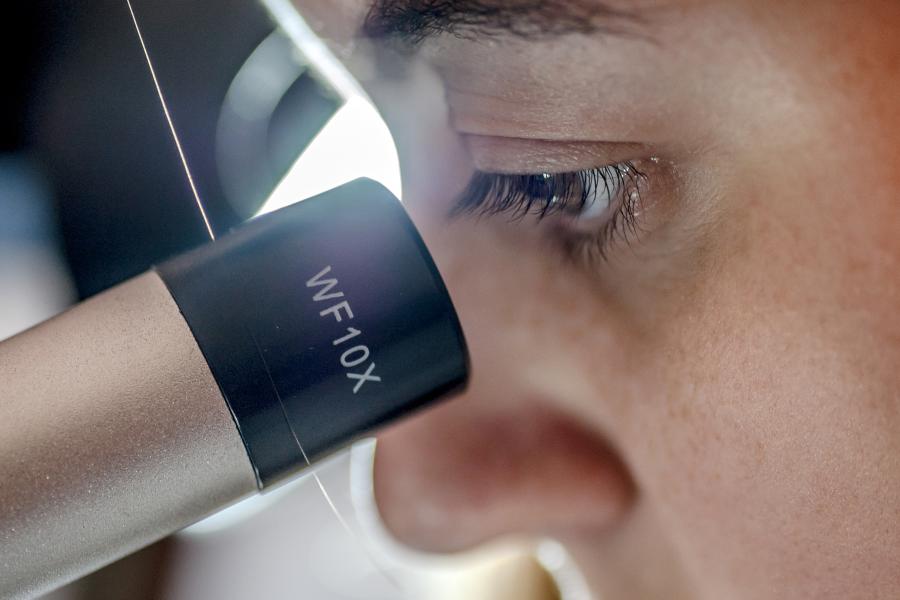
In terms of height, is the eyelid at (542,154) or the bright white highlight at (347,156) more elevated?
the eyelid at (542,154)

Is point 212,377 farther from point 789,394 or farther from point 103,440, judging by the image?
point 789,394

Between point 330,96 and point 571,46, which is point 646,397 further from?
point 330,96

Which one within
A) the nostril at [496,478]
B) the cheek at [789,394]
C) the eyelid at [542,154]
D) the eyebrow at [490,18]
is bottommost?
the nostril at [496,478]

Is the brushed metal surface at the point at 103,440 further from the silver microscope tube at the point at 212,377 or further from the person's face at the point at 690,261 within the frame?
the person's face at the point at 690,261

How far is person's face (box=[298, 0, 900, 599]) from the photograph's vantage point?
0.38m

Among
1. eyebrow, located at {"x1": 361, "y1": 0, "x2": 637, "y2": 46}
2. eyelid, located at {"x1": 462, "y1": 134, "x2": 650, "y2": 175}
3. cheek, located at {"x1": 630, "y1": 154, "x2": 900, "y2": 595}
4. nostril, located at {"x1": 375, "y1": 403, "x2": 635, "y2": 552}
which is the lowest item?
nostril, located at {"x1": 375, "y1": 403, "x2": 635, "y2": 552}

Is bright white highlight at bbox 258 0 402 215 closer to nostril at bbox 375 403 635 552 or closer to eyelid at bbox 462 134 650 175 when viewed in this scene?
eyelid at bbox 462 134 650 175

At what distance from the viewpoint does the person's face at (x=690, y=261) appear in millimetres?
379

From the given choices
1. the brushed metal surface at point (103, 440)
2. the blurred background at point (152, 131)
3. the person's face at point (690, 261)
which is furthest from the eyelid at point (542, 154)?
the brushed metal surface at point (103, 440)

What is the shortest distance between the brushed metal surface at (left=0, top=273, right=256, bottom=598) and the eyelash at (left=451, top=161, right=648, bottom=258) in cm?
22

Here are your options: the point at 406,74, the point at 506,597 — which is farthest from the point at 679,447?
the point at 506,597

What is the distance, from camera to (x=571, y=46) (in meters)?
0.39

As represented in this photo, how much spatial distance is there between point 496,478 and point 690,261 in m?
0.26

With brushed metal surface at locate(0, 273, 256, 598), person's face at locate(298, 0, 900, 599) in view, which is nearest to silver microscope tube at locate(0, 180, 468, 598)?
brushed metal surface at locate(0, 273, 256, 598)
